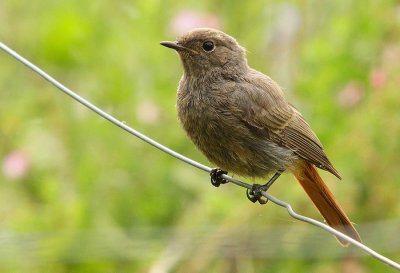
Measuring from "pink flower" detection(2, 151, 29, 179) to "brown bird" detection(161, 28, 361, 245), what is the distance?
1.62m

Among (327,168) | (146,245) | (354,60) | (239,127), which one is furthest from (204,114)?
(354,60)

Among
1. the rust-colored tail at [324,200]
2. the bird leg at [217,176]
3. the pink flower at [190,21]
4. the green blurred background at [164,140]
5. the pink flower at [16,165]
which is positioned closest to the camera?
the rust-colored tail at [324,200]

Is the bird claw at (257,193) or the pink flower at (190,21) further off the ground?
the pink flower at (190,21)

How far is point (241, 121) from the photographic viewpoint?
506 cm

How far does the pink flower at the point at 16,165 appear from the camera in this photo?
648cm

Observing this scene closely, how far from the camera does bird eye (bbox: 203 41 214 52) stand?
529 centimetres

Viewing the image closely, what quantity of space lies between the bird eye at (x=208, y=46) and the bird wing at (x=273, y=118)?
0.76 ft

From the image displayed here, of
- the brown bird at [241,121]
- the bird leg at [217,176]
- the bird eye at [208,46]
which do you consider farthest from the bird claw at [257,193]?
the bird eye at [208,46]

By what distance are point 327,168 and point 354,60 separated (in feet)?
5.47

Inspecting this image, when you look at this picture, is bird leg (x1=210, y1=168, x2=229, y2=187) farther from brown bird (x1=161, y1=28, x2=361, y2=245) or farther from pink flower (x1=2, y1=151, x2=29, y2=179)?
pink flower (x1=2, y1=151, x2=29, y2=179)

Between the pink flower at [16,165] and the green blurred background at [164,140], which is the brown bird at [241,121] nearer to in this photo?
the green blurred background at [164,140]

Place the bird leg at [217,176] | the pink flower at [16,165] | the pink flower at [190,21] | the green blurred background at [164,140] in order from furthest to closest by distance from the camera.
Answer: the pink flower at [190,21], the pink flower at [16,165], the green blurred background at [164,140], the bird leg at [217,176]

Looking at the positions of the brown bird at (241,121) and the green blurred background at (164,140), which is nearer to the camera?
the brown bird at (241,121)

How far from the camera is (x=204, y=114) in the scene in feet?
16.5
